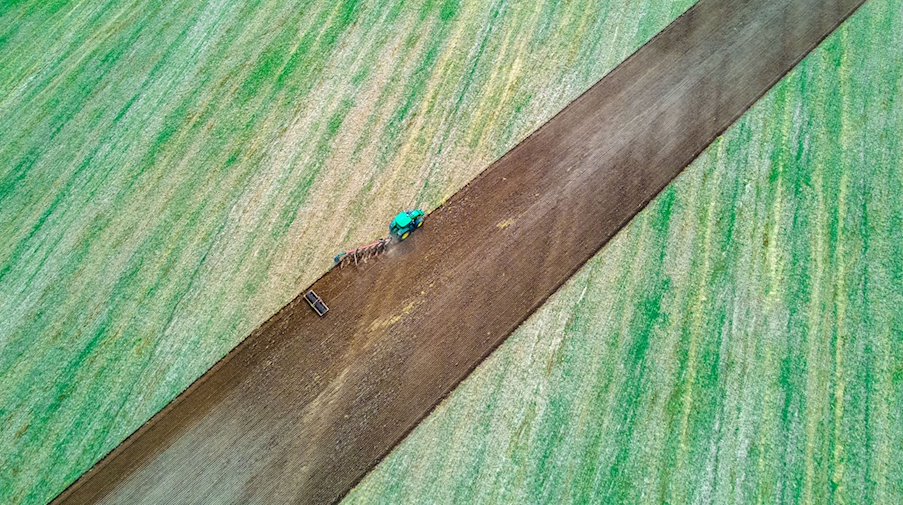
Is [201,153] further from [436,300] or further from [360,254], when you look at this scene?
[436,300]

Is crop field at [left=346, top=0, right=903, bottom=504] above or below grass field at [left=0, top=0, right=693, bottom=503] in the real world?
below

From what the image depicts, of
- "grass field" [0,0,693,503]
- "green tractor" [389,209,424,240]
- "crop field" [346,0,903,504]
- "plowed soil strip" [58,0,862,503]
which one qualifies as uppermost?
"grass field" [0,0,693,503]

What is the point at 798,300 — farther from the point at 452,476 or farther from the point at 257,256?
the point at 257,256

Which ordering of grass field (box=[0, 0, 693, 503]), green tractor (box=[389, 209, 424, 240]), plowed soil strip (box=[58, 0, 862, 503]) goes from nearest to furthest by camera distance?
plowed soil strip (box=[58, 0, 862, 503])
grass field (box=[0, 0, 693, 503])
green tractor (box=[389, 209, 424, 240])

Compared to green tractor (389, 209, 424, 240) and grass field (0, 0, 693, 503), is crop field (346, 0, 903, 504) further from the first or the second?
grass field (0, 0, 693, 503)

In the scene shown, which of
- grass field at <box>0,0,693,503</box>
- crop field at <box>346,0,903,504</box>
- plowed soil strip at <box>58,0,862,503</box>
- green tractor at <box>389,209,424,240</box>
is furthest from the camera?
green tractor at <box>389,209,424,240</box>

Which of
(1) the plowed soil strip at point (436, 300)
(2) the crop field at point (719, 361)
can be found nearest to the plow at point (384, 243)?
(1) the plowed soil strip at point (436, 300)

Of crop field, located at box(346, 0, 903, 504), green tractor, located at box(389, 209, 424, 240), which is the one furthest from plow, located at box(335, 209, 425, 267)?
crop field, located at box(346, 0, 903, 504)

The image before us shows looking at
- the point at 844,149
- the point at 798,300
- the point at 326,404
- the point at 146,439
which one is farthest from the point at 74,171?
the point at 844,149
